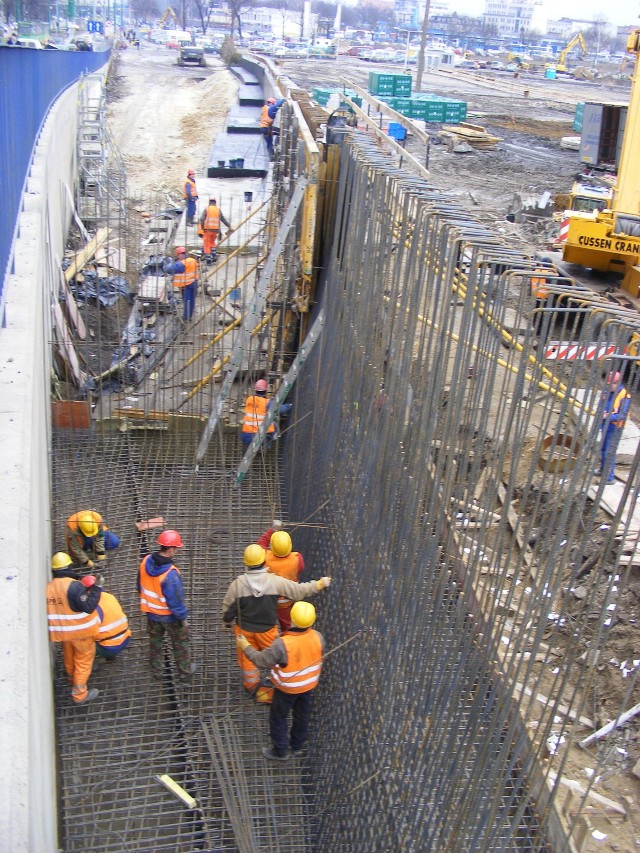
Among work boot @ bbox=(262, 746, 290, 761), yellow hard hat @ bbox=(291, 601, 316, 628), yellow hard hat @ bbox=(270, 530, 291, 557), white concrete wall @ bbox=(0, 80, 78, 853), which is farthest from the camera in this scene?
yellow hard hat @ bbox=(270, 530, 291, 557)

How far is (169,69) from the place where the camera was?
52281mm

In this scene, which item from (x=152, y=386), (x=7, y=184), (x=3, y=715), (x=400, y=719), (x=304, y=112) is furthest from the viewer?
(x=304, y=112)

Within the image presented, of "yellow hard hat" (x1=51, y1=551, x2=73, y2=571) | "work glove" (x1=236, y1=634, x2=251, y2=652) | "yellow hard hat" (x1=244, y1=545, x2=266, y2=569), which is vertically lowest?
"work glove" (x1=236, y1=634, x2=251, y2=652)

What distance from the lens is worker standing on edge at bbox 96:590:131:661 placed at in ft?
19.2

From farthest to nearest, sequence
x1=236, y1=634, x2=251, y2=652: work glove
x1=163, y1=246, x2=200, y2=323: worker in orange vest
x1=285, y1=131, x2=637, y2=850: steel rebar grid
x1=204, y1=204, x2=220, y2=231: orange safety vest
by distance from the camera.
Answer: x1=204, y1=204, x2=220, y2=231: orange safety vest → x1=163, y1=246, x2=200, y2=323: worker in orange vest → x1=236, y1=634, x2=251, y2=652: work glove → x1=285, y1=131, x2=637, y2=850: steel rebar grid

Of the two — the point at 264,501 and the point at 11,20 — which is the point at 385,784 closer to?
the point at 264,501

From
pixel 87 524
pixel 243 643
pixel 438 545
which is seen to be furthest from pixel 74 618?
pixel 438 545

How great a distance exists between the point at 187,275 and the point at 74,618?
6.69 meters

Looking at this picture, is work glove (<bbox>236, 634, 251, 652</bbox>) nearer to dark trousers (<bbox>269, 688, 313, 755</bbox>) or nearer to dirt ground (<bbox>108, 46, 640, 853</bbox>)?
dark trousers (<bbox>269, 688, 313, 755</bbox>)

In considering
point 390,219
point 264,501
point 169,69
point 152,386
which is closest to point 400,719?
point 390,219

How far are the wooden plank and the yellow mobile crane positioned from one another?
26.1 ft

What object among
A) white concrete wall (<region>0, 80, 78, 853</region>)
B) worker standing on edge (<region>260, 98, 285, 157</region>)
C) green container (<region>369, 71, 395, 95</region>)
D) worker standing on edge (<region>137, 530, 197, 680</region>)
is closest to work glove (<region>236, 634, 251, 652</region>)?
worker standing on edge (<region>137, 530, 197, 680</region>)

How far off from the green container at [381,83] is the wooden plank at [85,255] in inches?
885

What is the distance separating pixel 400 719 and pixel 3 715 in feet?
7.07
